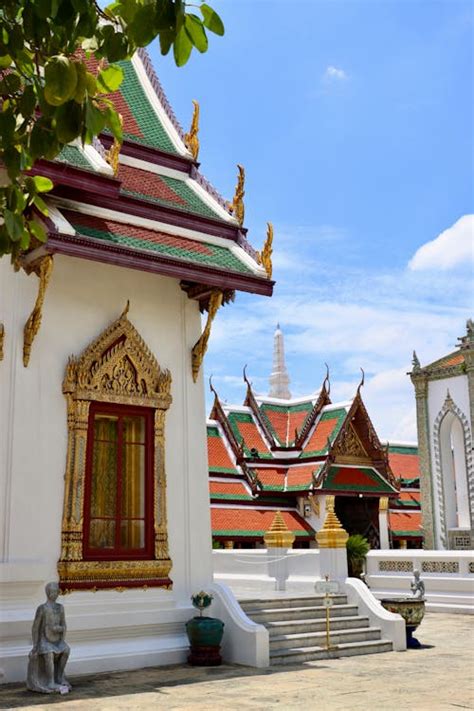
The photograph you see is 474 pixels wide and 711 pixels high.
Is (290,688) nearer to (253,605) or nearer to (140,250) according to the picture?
(253,605)

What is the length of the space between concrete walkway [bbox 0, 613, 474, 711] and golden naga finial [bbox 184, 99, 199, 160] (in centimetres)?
647

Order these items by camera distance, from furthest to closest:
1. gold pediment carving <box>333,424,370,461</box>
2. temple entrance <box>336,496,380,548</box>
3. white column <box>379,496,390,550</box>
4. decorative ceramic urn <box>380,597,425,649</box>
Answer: temple entrance <box>336,496,380,548</box> < gold pediment carving <box>333,424,370,461</box> < white column <box>379,496,390,550</box> < decorative ceramic urn <box>380,597,425,649</box>

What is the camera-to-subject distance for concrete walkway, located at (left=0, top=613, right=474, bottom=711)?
6215 millimetres

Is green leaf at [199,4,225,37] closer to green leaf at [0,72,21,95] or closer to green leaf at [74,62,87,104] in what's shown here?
green leaf at [74,62,87,104]

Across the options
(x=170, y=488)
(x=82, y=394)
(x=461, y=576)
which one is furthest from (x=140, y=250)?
(x=461, y=576)

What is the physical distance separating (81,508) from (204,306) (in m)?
2.96

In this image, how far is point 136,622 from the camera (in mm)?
8055

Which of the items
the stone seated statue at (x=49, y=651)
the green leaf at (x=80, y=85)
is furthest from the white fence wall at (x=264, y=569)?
the green leaf at (x=80, y=85)

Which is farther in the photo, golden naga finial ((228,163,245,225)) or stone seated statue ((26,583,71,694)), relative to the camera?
golden naga finial ((228,163,245,225))

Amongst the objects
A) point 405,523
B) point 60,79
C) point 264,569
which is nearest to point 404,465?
point 405,523

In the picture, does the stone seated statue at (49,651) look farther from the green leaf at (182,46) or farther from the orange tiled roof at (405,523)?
the orange tiled roof at (405,523)

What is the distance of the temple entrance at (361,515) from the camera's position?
71.4 ft

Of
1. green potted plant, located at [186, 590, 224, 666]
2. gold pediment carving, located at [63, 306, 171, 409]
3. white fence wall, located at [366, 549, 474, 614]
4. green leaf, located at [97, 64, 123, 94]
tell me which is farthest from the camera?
white fence wall, located at [366, 549, 474, 614]

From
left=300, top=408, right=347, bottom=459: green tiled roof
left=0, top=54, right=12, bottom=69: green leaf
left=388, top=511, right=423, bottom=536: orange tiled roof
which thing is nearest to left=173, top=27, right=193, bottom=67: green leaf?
left=0, top=54, right=12, bottom=69: green leaf
